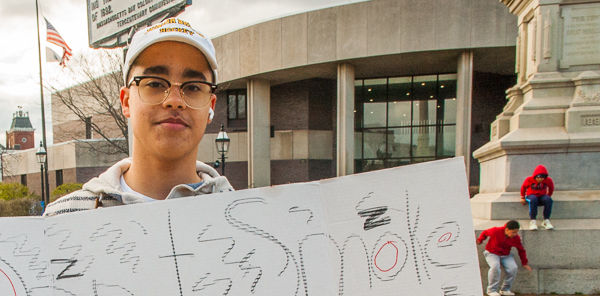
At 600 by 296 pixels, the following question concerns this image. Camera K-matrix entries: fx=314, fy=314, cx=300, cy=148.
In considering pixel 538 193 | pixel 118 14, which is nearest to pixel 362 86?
pixel 538 193

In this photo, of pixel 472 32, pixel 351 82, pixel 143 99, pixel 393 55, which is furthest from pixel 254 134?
pixel 143 99

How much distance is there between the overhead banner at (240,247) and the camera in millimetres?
936

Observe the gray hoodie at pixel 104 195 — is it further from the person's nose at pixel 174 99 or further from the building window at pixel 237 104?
the building window at pixel 237 104

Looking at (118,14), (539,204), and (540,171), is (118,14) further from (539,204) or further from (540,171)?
(539,204)

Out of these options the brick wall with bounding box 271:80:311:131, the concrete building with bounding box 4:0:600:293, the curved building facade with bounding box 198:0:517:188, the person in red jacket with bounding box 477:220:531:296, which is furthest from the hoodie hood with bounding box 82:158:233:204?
the brick wall with bounding box 271:80:311:131

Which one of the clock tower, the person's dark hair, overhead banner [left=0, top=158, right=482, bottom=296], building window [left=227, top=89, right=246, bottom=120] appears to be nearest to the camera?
overhead banner [left=0, top=158, right=482, bottom=296]

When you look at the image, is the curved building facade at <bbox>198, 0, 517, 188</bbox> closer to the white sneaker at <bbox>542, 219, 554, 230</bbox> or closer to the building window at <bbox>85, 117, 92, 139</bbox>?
the building window at <bbox>85, 117, 92, 139</bbox>

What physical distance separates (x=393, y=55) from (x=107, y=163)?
19547mm

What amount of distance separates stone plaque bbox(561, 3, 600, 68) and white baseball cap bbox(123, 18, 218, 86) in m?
6.85

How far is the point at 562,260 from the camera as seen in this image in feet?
15.1

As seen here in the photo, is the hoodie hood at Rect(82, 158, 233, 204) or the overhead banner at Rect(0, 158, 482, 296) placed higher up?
the hoodie hood at Rect(82, 158, 233, 204)

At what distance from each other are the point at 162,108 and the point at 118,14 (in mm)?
4340

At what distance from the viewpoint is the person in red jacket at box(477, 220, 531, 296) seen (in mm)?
4414

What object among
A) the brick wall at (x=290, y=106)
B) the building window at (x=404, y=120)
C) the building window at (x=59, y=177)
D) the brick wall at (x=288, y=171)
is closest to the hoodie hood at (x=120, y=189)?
the brick wall at (x=288, y=171)
